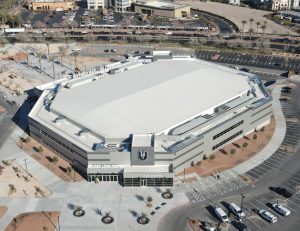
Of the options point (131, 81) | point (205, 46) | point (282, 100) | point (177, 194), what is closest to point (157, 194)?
point (177, 194)

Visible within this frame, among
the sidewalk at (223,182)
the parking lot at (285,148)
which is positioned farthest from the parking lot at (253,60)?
the sidewalk at (223,182)

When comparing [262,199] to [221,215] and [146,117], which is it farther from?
[146,117]

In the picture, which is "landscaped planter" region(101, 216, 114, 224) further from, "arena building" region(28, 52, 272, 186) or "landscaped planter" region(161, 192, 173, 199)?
"landscaped planter" region(161, 192, 173, 199)

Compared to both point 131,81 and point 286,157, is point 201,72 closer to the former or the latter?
point 131,81

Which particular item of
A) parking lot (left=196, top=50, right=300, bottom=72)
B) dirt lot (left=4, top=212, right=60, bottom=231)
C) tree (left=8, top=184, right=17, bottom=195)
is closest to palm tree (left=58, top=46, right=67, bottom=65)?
parking lot (left=196, top=50, right=300, bottom=72)

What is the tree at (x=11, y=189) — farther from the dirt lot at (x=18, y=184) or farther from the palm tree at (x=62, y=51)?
the palm tree at (x=62, y=51)

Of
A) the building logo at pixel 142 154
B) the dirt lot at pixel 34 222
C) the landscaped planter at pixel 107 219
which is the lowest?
the dirt lot at pixel 34 222

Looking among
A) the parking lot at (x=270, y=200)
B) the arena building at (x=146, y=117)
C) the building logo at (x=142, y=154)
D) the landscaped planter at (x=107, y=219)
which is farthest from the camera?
the arena building at (x=146, y=117)
